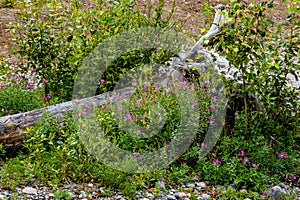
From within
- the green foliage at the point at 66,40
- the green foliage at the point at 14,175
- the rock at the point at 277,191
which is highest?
the green foliage at the point at 66,40

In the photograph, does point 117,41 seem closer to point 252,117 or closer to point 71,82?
point 71,82

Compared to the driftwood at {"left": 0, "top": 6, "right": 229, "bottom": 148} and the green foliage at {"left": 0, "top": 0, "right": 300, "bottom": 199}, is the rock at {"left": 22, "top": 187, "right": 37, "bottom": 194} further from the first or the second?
the driftwood at {"left": 0, "top": 6, "right": 229, "bottom": 148}

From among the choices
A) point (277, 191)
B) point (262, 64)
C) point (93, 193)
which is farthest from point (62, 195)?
point (262, 64)

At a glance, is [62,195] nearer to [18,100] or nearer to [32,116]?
[32,116]

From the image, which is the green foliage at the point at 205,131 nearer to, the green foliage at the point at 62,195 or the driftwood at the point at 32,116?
the green foliage at the point at 62,195

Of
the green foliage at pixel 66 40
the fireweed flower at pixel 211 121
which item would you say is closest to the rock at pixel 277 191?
the fireweed flower at pixel 211 121

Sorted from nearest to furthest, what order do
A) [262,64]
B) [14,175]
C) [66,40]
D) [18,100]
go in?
[14,175], [262,64], [18,100], [66,40]

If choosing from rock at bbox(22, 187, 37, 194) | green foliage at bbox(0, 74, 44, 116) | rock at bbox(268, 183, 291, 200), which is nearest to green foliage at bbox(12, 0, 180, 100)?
green foliage at bbox(0, 74, 44, 116)

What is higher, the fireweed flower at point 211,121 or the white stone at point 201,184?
the fireweed flower at point 211,121

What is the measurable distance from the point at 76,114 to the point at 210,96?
1.49m

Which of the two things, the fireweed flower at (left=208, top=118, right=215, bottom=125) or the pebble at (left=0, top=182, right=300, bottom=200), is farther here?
the fireweed flower at (left=208, top=118, right=215, bottom=125)

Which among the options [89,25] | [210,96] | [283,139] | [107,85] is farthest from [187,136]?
[89,25]

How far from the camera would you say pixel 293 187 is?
13.8 ft

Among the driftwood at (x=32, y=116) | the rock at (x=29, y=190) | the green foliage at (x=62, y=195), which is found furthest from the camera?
the driftwood at (x=32, y=116)
